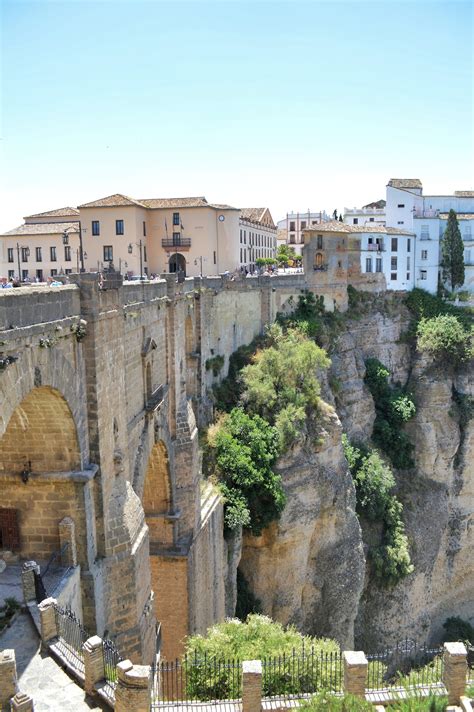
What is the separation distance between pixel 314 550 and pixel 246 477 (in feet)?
20.0

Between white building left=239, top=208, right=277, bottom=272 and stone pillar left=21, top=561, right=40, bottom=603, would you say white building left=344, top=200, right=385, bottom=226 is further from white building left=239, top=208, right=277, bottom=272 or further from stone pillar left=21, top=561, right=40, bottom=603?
stone pillar left=21, top=561, right=40, bottom=603

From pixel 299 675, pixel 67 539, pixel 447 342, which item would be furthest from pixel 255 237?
pixel 299 675

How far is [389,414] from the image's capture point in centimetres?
3775

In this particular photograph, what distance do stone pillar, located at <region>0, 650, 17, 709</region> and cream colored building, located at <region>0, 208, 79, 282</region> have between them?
94.7 ft

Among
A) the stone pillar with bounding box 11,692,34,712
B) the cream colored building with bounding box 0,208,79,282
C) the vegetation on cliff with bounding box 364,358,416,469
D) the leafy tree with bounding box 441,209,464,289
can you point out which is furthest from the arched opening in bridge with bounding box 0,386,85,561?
the leafy tree with bounding box 441,209,464,289

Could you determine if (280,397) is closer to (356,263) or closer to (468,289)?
(356,263)

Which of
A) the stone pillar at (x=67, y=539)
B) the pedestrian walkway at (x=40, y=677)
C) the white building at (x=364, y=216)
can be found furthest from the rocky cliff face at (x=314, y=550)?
the white building at (x=364, y=216)

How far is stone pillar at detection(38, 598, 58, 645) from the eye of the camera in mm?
9516

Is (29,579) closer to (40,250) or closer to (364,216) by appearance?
(40,250)

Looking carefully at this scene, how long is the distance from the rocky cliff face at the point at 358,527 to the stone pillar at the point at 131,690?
15.8 metres

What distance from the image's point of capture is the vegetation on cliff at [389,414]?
122ft

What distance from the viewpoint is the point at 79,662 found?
31.3 ft

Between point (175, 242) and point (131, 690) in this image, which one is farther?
point (175, 242)

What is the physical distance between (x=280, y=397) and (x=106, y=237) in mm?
14983
